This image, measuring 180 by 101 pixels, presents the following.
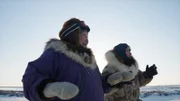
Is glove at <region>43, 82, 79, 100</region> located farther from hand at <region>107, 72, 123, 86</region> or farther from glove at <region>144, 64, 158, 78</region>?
glove at <region>144, 64, 158, 78</region>

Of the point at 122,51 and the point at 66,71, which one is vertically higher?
the point at 122,51

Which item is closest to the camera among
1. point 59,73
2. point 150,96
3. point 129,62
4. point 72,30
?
point 59,73

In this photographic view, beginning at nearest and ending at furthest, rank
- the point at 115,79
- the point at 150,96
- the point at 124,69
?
the point at 115,79 < the point at 124,69 < the point at 150,96

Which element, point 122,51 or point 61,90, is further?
point 122,51

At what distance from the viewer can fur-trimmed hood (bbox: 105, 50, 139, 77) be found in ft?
13.4

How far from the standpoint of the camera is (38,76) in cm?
188

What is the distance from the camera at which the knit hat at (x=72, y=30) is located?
2252 mm

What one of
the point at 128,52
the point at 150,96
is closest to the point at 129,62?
the point at 128,52

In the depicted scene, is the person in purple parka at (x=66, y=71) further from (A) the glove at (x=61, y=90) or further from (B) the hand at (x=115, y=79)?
(B) the hand at (x=115, y=79)

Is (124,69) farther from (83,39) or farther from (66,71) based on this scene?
(66,71)

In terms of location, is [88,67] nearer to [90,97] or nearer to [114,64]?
[90,97]

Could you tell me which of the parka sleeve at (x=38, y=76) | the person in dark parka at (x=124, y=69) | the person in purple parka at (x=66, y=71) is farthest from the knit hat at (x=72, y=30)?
the person in dark parka at (x=124, y=69)

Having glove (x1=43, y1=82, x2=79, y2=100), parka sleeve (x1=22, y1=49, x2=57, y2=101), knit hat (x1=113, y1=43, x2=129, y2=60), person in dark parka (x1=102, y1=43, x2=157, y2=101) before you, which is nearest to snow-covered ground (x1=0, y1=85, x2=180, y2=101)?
person in dark parka (x1=102, y1=43, x2=157, y2=101)

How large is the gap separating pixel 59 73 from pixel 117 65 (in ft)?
7.08
